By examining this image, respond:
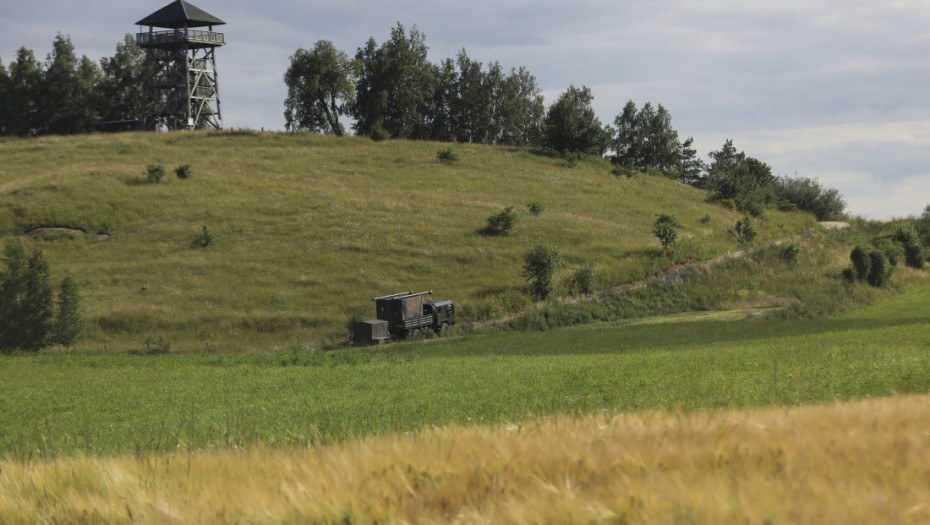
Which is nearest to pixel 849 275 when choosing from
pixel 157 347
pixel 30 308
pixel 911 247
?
pixel 911 247

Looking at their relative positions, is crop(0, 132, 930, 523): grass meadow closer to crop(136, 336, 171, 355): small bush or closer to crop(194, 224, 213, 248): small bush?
crop(194, 224, 213, 248): small bush

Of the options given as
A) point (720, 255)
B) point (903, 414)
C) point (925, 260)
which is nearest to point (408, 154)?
point (720, 255)

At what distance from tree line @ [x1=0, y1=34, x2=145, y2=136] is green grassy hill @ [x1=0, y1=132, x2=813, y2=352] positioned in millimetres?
17323

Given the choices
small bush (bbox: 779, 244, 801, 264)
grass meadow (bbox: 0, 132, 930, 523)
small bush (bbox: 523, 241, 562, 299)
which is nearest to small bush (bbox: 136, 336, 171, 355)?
grass meadow (bbox: 0, 132, 930, 523)

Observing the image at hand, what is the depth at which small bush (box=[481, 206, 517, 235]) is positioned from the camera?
58.9 metres

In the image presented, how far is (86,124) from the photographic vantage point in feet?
341

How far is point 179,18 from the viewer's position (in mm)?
92812

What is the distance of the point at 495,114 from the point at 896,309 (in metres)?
93.1

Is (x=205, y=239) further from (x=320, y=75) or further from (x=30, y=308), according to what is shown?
(x=320, y=75)

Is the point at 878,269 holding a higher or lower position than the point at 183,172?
lower

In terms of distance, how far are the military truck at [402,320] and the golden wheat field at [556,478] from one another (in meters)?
32.0

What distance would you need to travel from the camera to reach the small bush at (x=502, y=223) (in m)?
58.9

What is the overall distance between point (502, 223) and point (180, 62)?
59732mm

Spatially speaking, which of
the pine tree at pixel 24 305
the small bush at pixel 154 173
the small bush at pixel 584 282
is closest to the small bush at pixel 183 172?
the small bush at pixel 154 173
